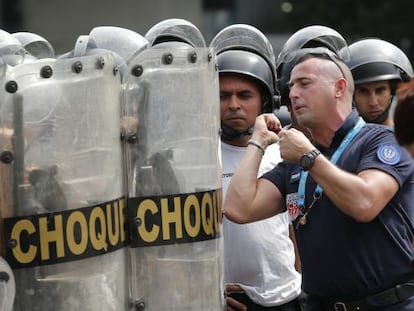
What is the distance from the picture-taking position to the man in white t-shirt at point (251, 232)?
16.4 ft

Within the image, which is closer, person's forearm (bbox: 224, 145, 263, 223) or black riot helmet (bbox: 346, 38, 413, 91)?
person's forearm (bbox: 224, 145, 263, 223)

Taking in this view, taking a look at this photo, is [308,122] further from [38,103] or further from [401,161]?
[38,103]

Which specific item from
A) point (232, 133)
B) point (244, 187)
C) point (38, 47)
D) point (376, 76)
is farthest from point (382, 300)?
point (38, 47)

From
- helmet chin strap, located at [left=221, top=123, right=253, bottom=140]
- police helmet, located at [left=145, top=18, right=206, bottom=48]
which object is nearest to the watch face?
helmet chin strap, located at [left=221, top=123, right=253, bottom=140]

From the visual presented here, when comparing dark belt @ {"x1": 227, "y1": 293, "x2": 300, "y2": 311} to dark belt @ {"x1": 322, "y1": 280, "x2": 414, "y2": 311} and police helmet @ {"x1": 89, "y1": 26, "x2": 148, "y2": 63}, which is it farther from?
police helmet @ {"x1": 89, "y1": 26, "x2": 148, "y2": 63}

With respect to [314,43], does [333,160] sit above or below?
below

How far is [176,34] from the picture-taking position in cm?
629

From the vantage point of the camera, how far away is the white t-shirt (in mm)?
4988

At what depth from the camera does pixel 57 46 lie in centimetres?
2203

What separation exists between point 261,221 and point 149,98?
1.63 meters

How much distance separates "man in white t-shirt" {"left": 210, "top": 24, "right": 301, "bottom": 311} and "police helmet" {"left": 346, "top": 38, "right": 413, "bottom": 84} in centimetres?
106

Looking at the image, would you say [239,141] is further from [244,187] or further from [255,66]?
[244,187]

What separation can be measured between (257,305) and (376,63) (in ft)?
6.35

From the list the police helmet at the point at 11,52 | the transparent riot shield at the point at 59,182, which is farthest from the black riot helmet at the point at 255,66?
the transparent riot shield at the point at 59,182
